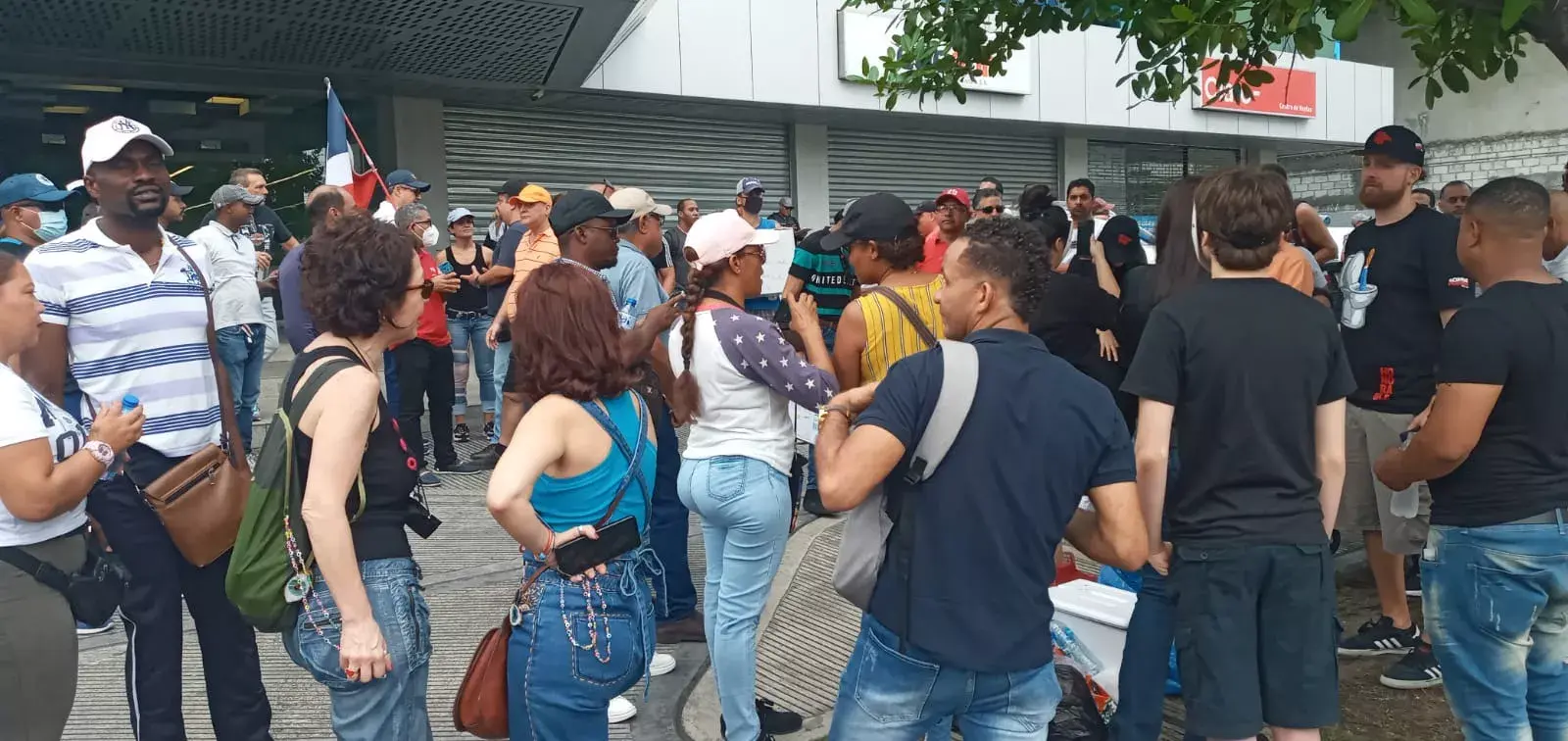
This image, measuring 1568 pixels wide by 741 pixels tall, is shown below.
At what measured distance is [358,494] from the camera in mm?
2604

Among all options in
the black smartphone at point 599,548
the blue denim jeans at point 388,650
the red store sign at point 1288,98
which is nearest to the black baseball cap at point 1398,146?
the black smartphone at point 599,548

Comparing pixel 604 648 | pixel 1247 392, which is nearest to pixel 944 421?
pixel 1247 392

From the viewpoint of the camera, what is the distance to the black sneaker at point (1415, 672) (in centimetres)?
434

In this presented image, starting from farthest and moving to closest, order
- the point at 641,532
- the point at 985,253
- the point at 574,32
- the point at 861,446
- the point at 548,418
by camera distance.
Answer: the point at 574,32 < the point at 641,532 < the point at 548,418 < the point at 985,253 < the point at 861,446

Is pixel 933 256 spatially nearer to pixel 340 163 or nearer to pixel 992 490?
pixel 992 490

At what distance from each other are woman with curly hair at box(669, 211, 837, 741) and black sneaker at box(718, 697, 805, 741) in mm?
275

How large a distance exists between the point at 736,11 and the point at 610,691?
12501 mm

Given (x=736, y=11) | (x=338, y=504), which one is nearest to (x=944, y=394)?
(x=338, y=504)

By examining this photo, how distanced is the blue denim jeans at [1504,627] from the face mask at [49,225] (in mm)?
6786

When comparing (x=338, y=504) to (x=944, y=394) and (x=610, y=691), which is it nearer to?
(x=610, y=691)

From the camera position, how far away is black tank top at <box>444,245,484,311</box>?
28.6ft

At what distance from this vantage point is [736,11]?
13992mm

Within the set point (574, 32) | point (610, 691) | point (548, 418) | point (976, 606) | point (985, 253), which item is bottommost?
point (610, 691)

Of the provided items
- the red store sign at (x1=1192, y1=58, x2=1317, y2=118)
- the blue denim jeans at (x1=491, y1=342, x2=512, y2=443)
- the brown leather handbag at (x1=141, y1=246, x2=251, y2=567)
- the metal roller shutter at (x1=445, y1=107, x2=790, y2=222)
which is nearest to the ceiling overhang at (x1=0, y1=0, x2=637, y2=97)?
the metal roller shutter at (x1=445, y1=107, x2=790, y2=222)
